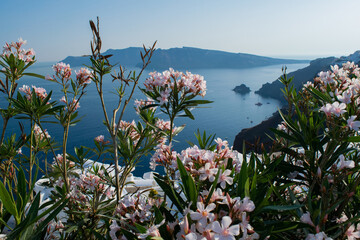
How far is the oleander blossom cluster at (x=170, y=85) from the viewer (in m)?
1.46

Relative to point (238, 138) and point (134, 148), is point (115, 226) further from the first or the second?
point (238, 138)

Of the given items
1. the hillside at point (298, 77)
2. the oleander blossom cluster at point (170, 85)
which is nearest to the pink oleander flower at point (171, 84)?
the oleander blossom cluster at point (170, 85)

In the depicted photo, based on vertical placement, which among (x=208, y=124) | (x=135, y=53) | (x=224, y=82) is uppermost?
(x=135, y=53)

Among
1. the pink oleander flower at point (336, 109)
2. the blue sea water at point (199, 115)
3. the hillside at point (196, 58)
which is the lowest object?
the blue sea water at point (199, 115)

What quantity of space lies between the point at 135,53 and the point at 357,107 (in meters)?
107

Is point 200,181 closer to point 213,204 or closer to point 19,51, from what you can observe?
point 213,204

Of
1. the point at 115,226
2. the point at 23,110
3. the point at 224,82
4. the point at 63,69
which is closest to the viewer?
the point at 115,226

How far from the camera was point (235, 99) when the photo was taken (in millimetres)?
57094

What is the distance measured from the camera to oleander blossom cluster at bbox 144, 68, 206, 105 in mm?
1463

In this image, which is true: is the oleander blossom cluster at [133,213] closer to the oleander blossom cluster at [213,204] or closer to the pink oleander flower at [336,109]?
the oleander blossom cluster at [213,204]

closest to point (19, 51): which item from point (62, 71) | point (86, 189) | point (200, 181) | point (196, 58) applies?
point (62, 71)

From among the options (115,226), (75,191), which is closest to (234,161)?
(115,226)

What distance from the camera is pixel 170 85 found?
151 cm

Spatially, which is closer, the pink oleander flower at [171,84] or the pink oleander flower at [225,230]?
the pink oleander flower at [225,230]
